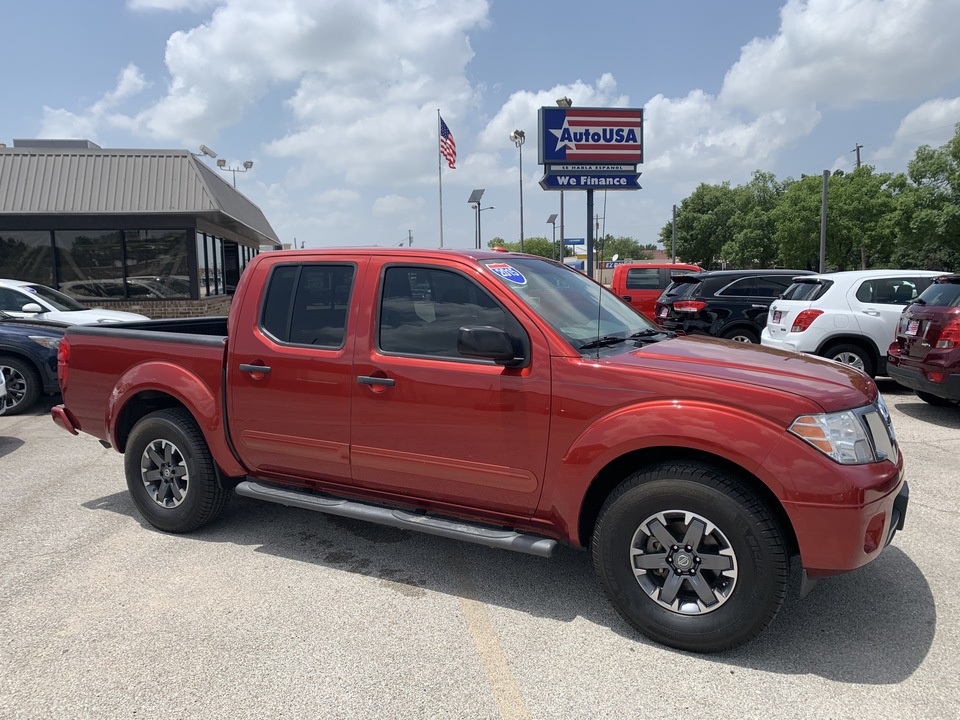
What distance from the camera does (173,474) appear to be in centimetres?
440

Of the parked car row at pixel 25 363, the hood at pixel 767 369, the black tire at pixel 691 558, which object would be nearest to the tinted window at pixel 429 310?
the hood at pixel 767 369

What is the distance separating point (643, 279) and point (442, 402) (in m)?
13.0

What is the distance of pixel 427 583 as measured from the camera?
3.75m

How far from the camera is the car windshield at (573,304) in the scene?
11.5 ft

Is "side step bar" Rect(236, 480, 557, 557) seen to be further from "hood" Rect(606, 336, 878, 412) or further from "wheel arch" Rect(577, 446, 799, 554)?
"hood" Rect(606, 336, 878, 412)

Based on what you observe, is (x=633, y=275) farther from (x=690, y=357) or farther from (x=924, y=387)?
(x=690, y=357)

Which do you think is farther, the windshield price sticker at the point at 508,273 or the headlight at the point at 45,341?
the headlight at the point at 45,341

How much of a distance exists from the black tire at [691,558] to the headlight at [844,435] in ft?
1.16

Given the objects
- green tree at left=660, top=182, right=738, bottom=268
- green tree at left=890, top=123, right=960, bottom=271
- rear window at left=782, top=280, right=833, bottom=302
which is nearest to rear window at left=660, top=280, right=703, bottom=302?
rear window at left=782, top=280, right=833, bottom=302

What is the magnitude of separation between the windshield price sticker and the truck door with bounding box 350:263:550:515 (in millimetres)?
151

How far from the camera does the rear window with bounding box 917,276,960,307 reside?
275 inches

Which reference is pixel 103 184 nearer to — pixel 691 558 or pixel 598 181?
pixel 598 181

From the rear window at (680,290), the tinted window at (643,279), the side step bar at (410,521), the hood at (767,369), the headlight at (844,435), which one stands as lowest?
the side step bar at (410,521)

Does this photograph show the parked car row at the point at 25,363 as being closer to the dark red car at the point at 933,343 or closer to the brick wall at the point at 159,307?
the brick wall at the point at 159,307
